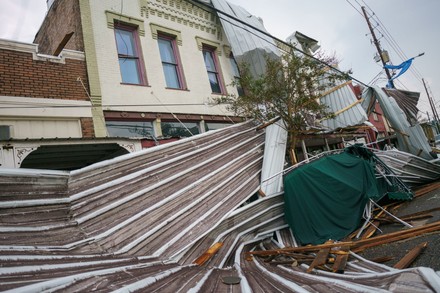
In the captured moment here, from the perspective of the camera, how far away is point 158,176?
439 centimetres

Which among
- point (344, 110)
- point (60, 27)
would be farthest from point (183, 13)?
point (344, 110)

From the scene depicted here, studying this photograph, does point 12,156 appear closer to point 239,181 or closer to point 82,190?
point 82,190

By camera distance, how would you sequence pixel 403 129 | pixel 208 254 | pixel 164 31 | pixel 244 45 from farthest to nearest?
1. pixel 403 129
2. pixel 244 45
3. pixel 164 31
4. pixel 208 254

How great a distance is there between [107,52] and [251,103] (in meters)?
5.23

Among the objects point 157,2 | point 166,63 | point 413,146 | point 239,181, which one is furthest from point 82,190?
point 413,146

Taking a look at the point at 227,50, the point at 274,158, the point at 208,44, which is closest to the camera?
the point at 274,158

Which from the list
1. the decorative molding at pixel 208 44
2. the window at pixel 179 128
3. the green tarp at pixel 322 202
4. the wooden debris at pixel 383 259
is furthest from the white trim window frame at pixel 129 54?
the wooden debris at pixel 383 259

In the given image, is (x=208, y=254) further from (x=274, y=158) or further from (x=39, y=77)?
(x=39, y=77)

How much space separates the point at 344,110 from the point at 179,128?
8296 millimetres

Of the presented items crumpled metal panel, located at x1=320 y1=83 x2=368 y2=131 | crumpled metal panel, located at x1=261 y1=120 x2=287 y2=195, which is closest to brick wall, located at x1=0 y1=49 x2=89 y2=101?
crumpled metal panel, located at x1=261 y1=120 x2=287 y2=195

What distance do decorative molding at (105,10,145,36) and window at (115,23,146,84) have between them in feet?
0.73

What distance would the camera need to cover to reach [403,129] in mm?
11648

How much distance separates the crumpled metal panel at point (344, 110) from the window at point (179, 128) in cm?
646

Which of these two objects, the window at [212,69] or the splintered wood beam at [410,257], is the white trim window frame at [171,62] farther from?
the splintered wood beam at [410,257]
